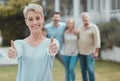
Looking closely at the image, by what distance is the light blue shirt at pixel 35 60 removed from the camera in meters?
3.97

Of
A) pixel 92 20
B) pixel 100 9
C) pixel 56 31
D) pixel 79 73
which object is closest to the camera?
pixel 56 31

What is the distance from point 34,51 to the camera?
3980 millimetres

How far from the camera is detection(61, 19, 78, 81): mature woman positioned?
10719 millimetres

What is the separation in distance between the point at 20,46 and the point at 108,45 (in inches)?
613

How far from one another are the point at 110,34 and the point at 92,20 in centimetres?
527

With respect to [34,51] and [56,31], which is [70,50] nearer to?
[56,31]

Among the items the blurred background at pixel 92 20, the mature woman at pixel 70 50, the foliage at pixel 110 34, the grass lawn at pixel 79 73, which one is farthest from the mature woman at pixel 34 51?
the foliage at pixel 110 34

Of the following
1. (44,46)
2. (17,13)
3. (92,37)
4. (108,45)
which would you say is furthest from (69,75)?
(17,13)

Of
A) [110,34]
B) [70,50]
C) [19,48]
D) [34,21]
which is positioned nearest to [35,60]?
[19,48]

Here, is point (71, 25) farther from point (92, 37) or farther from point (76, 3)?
point (76, 3)

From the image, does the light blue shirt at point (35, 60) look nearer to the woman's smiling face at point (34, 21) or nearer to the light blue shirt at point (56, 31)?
the woman's smiling face at point (34, 21)

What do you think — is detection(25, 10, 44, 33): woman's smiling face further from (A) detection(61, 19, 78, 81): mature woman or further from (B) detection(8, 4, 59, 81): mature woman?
(A) detection(61, 19, 78, 81): mature woman

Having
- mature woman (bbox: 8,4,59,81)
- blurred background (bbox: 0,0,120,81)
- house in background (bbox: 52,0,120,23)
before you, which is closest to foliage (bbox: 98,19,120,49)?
blurred background (bbox: 0,0,120,81)

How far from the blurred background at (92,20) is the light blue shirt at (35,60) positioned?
13135 mm
